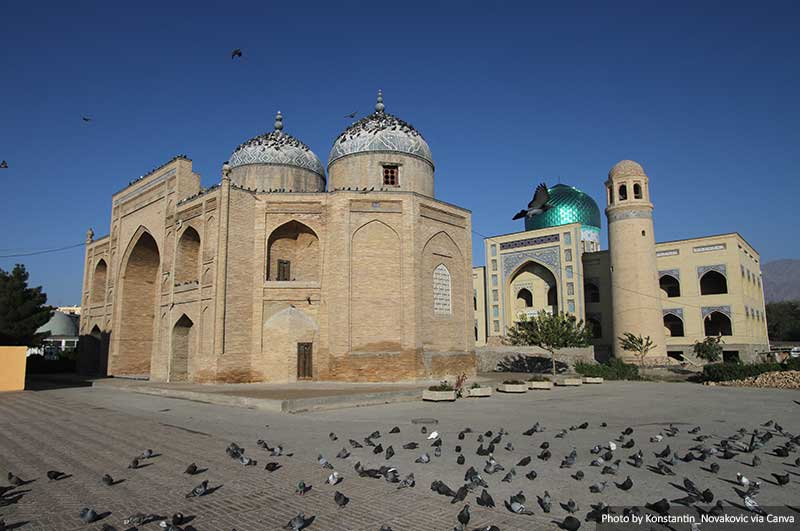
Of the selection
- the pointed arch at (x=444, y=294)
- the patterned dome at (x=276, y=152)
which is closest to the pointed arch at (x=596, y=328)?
the pointed arch at (x=444, y=294)

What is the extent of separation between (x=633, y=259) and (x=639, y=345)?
4778 millimetres

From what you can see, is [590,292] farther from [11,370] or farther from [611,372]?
[11,370]

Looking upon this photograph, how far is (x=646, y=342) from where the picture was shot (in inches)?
1076

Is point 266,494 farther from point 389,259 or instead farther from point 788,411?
point 389,259

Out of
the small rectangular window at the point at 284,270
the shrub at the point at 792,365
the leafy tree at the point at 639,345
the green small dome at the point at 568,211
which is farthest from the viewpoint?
the green small dome at the point at 568,211

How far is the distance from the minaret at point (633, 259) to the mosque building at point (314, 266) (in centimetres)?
1093

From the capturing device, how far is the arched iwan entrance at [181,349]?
66.5ft

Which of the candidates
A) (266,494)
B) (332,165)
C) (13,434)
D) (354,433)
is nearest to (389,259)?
(332,165)

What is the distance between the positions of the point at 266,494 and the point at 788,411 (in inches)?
455

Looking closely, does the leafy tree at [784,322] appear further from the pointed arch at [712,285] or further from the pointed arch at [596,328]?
the pointed arch at [596,328]

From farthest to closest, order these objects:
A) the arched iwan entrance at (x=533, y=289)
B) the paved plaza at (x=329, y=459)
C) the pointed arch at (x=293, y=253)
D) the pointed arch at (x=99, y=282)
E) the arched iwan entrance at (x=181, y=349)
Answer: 1. the arched iwan entrance at (x=533, y=289)
2. the pointed arch at (x=99, y=282)
3. the pointed arch at (x=293, y=253)
4. the arched iwan entrance at (x=181, y=349)
5. the paved plaza at (x=329, y=459)

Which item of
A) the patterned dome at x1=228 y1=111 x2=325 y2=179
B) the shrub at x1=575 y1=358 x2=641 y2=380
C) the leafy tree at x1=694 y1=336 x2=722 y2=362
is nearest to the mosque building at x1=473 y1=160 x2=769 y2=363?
the leafy tree at x1=694 y1=336 x2=722 y2=362

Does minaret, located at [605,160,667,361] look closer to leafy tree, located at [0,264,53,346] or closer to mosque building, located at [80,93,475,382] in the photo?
mosque building, located at [80,93,475,382]

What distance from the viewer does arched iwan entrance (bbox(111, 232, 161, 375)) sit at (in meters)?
24.8
